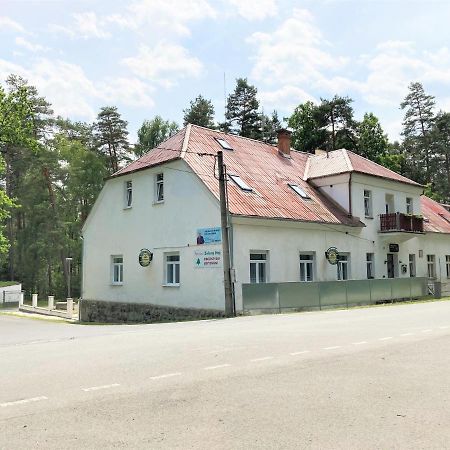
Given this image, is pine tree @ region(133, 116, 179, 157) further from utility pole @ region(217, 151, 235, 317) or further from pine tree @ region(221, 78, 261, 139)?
utility pole @ region(217, 151, 235, 317)

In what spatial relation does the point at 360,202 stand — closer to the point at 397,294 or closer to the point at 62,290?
the point at 397,294

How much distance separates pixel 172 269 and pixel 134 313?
3384mm

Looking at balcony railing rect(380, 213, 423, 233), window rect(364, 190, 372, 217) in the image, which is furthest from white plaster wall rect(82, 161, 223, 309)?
balcony railing rect(380, 213, 423, 233)

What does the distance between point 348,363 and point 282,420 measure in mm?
3311

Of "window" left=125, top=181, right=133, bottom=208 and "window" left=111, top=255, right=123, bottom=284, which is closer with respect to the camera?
"window" left=125, top=181, right=133, bottom=208

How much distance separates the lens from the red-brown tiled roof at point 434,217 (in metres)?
35.8

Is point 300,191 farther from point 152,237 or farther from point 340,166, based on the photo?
point 152,237

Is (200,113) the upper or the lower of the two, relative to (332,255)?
upper

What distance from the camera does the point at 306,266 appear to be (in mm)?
25438

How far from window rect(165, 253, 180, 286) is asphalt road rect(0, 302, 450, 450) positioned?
1281 centimetres

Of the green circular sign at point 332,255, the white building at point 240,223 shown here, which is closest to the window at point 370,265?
the white building at point 240,223

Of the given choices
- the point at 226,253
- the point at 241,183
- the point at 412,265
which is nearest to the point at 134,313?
the point at 226,253

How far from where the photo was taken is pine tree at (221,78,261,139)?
5856 cm

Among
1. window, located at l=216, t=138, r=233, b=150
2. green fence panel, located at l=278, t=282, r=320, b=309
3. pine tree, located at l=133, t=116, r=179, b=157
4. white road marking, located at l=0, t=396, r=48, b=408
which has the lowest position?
white road marking, located at l=0, t=396, r=48, b=408
